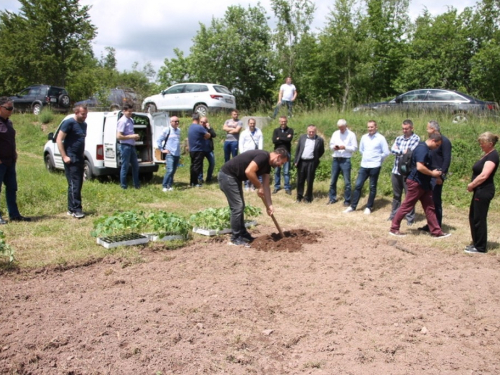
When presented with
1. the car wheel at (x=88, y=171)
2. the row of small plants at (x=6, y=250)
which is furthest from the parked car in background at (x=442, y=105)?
the row of small plants at (x=6, y=250)

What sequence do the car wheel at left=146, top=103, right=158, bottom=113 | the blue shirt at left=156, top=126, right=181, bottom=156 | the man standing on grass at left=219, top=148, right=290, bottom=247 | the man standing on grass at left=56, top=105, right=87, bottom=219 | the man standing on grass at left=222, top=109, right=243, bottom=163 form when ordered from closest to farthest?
the man standing on grass at left=219, top=148, right=290, bottom=247 < the man standing on grass at left=56, top=105, right=87, bottom=219 < the blue shirt at left=156, top=126, right=181, bottom=156 < the man standing on grass at left=222, top=109, right=243, bottom=163 < the car wheel at left=146, top=103, right=158, bottom=113

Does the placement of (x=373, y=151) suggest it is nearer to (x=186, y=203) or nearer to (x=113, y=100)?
(x=186, y=203)

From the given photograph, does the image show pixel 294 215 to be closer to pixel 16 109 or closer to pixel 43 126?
pixel 43 126

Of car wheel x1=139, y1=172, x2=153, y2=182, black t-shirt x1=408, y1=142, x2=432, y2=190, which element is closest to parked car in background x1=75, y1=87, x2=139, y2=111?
car wheel x1=139, y1=172, x2=153, y2=182

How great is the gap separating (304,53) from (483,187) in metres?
17.8

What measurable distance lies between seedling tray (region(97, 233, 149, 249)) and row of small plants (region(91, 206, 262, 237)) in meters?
0.10

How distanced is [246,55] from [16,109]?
1272 centimetres

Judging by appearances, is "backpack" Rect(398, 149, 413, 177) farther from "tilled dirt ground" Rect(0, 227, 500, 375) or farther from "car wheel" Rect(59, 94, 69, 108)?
"car wheel" Rect(59, 94, 69, 108)

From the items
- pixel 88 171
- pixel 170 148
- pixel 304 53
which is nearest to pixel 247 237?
pixel 170 148

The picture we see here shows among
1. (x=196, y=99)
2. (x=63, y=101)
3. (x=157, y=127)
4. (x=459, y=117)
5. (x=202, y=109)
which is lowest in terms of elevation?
(x=157, y=127)

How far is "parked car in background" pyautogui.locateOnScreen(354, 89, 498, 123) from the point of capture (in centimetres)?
1474

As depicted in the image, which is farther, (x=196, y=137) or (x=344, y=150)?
(x=196, y=137)

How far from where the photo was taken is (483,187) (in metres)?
6.62

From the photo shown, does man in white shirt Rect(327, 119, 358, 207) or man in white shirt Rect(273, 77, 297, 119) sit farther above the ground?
man in white shirt Rect(273, 77, 297, 119)
